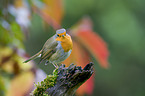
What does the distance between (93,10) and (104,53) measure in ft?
14.9

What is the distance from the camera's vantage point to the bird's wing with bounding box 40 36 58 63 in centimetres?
128

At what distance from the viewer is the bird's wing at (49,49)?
128 cm

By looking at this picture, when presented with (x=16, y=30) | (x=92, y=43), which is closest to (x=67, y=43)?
(x=92, y=43)

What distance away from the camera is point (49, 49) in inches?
52.4

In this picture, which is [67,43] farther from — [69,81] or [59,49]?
[69,81]

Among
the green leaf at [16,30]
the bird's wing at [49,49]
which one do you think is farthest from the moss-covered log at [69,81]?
the green leaf at [16,30]

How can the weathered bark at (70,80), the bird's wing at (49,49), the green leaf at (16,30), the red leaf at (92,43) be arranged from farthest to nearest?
the green leaf at (16,30)
the red leaf at (92,43)
the bird's wing at (49,49)
the weathered bark at (70,80)

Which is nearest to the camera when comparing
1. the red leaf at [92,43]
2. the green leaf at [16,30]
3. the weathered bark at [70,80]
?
the weathered bark at [70,80]

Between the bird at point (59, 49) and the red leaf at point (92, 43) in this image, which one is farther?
the red leaf at point (92, 43)

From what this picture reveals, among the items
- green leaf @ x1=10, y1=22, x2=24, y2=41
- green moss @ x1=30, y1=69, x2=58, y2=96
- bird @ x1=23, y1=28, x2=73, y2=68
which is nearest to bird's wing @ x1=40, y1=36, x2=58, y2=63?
bird @ x1=23, y1=28, x2=73, y2=68

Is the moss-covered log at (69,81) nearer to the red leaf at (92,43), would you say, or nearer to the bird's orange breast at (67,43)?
the bird's orange breast at (67,43)

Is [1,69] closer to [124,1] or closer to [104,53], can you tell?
[104,53]

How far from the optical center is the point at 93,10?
5.91m

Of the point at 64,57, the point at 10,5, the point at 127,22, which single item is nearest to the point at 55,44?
the point at 64,57
